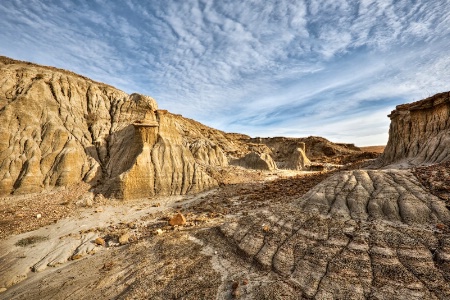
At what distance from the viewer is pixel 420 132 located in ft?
72.9

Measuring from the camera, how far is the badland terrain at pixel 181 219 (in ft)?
19.5

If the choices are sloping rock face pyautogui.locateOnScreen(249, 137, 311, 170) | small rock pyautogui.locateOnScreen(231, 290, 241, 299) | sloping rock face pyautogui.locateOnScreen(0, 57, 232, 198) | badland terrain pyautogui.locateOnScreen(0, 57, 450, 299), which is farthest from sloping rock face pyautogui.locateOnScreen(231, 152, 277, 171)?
small rock pyautogui.locateOnScreen(231, 290, 241, 299)

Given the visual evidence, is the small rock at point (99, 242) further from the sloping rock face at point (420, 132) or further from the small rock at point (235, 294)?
the sloping rock face at point (420, 132)

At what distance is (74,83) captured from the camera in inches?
977

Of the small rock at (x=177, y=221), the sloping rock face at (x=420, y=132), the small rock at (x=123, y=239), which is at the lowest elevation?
the small rock at (x=123, y=239)

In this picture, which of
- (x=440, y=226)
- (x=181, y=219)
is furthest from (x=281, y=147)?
(x=440, y=226)

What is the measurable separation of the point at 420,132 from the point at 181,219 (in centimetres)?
2558

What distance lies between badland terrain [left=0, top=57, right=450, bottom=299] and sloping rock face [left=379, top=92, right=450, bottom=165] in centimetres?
Answer: 14

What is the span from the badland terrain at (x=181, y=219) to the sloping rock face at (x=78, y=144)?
11 cm

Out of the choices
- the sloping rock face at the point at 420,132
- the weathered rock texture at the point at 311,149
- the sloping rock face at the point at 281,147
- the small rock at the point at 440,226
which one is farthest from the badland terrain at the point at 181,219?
the weathered rock texture at the point at 311,149

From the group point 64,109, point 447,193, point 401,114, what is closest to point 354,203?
point 447,193

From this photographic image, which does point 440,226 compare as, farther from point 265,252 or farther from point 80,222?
point 80,222

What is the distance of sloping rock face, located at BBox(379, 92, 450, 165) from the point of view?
701 inches

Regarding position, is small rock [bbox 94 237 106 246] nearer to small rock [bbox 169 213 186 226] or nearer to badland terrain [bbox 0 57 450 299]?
badland terrain [bbox 0 57 450 299]
